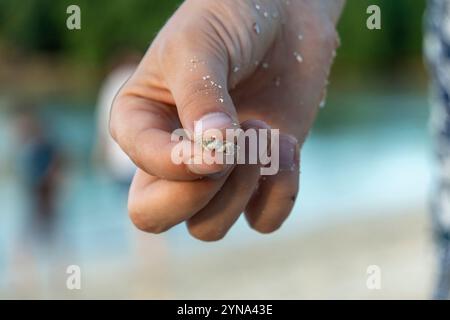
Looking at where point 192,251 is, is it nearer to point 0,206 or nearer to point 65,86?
point 0,206

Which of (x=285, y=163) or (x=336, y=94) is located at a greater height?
(x=336, y=94)

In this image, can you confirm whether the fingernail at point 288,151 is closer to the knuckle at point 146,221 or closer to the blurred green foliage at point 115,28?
the knuckle at point 146,221

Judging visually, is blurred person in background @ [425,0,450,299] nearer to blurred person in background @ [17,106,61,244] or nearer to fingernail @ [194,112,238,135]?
fingernail @ [194,112,238,135]

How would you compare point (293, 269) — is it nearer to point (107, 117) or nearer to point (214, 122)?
point (107, 117)

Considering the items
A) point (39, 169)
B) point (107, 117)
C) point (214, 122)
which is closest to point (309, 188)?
point (39, 169)
